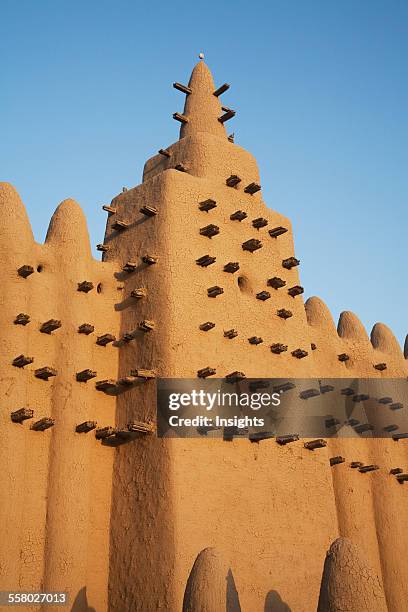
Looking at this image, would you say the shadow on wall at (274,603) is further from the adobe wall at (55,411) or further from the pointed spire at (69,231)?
the pointed spire at (69,231)

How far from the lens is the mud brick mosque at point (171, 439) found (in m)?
11.9

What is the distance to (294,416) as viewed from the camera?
15.0 metres

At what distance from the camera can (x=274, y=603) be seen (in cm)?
1247

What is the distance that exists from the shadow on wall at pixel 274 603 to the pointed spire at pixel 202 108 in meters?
11.0

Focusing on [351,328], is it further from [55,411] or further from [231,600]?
[231,600]

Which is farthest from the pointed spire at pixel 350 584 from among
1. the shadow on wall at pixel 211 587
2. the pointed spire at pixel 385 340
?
the pointed spire at pixel 385 340

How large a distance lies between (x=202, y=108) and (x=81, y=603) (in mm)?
12327

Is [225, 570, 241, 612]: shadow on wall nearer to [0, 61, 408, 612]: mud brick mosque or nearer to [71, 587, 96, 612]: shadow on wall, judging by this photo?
[0, 61, 408, 612]: mud brick mosque

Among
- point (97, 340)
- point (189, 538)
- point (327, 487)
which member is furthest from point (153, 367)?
point (327, 487)

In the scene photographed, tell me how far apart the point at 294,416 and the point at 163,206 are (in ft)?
17.3

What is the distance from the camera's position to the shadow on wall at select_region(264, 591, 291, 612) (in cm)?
1240

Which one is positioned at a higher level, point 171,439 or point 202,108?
point 202,108

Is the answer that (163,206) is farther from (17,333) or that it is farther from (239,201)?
(17,333)

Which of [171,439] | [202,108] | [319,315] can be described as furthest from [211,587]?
[202,108]
